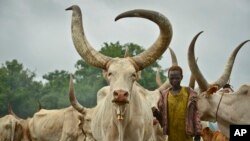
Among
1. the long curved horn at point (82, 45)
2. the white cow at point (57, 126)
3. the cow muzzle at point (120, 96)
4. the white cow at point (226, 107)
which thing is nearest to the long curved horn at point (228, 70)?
the white cow at point (226, 107)

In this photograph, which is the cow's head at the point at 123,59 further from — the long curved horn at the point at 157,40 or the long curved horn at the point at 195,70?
the long curved horn at the point at 195,70

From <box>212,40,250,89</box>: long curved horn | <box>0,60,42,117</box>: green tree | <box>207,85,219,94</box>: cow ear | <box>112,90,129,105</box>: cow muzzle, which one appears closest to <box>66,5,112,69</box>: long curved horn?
<box>112,90,129,105</box>: cow muzzle

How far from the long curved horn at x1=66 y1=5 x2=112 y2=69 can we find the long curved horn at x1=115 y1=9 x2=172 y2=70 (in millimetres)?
482

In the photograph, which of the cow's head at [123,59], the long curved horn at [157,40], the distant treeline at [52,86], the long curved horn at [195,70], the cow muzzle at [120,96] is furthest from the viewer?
the distant treeline at [52,86]

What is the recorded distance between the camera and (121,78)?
9.04 meters

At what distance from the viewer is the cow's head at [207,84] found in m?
11.2

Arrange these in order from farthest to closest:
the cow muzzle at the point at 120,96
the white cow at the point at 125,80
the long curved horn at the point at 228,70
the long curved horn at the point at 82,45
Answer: the long curved horn at the point at 228,70, the long curved horn at the point at 82,45, the white cow at the point at 125,80, the cow muzzle at the point at 120,96

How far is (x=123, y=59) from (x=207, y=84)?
8.89 ft

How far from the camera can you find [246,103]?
11328 mm

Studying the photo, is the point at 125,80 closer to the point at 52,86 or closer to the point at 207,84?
the point at 207,84

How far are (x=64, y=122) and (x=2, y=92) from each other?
46916mm

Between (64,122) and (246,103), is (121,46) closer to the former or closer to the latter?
(64,122)

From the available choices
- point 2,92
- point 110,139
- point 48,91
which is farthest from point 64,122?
point 48,91

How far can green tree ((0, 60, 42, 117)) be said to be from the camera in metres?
62.7
